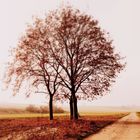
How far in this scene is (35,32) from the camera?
187 ft

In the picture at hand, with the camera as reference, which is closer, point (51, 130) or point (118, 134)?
point (118, 134)

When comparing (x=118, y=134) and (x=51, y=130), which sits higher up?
(x=51, y=130)

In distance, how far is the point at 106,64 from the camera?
5528 cm

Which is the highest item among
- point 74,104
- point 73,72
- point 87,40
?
point 87,40

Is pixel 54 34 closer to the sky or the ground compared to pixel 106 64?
closer to the sky

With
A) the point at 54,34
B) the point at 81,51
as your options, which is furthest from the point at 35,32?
the point at 81,51

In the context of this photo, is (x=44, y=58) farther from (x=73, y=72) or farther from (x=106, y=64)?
(x=106, y=64)

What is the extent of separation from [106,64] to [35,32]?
11.0 meters

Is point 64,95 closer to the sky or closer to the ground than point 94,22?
closer to the ground

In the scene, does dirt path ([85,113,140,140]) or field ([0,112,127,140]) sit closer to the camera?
dirt path ([85,113,140,140])

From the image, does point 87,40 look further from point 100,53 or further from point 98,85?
point 98,85

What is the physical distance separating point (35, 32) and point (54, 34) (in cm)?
314

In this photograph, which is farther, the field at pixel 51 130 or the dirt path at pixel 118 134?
the field at pixel 51 130

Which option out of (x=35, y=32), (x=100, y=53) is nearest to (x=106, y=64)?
(x=100, y=53)
